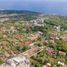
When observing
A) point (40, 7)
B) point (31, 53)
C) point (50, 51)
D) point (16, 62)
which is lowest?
point (40, 7)

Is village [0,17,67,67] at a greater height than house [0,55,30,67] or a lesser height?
lesser

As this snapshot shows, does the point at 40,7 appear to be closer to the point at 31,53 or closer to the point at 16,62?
the point at 31,53

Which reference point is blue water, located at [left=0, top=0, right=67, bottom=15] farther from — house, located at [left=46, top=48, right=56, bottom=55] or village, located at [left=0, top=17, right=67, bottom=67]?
house, located at [left=46, top=48, right=56, bottom=55]

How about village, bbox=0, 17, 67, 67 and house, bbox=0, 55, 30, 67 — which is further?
village, bbox=0, 17, 67, 67

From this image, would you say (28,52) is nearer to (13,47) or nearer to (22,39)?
(13,47)

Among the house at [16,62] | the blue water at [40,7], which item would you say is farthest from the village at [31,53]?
the blue water at [40,7]

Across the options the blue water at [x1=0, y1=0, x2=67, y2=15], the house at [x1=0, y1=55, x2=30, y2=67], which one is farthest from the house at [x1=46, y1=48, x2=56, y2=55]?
the blue water at [x1=0, y1=0, x2=67, y2=15]

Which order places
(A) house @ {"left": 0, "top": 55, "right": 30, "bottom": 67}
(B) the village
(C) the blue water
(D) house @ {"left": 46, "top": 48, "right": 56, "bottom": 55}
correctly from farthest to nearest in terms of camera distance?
(C) the blue water, (D) house @ {"left": 46, "top": 48, "right": 56, "bottom": 55}, (B) the village, (A) house @ {"left": 0, "top": 55, "right": 30, "bottom": 67}

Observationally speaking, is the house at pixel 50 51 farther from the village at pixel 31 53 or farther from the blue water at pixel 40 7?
the blue water at pixel 40 7

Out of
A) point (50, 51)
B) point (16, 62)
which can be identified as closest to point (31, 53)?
point (50, 51)

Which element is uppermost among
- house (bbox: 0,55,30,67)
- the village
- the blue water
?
house (bbox: 0,55,30,67)

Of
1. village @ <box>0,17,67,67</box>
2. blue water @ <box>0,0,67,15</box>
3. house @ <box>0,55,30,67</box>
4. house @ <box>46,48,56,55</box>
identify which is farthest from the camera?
blue water @ <box>0,0,67,15</box>
